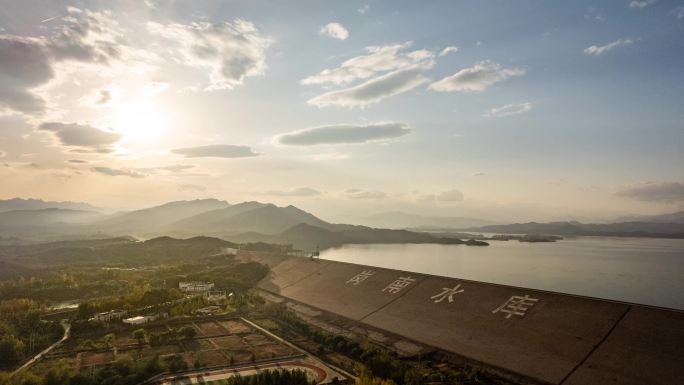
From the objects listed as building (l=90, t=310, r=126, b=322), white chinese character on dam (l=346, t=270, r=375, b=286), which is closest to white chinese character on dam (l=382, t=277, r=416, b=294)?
white chinese character on dam (l=346, t=270, r=375, b=286)

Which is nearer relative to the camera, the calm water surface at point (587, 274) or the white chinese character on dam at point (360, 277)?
the white chinese character on dam at point (360, 277)

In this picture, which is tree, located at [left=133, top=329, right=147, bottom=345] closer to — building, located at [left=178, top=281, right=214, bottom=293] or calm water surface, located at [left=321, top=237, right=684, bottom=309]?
building, located at [left=178, top=281, right=214, bottom=293]

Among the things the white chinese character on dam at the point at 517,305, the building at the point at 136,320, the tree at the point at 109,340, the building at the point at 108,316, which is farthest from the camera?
the building at the point at 108,316


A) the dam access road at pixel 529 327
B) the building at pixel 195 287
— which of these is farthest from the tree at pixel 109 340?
the building at pixel 195 287

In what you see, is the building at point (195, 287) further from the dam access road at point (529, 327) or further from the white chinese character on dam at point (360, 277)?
the white chinese character on dam at point (360, 277)

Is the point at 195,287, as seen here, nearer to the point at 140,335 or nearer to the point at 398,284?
the point at 140,335

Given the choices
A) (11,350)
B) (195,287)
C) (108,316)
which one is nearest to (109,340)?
(11,350)
